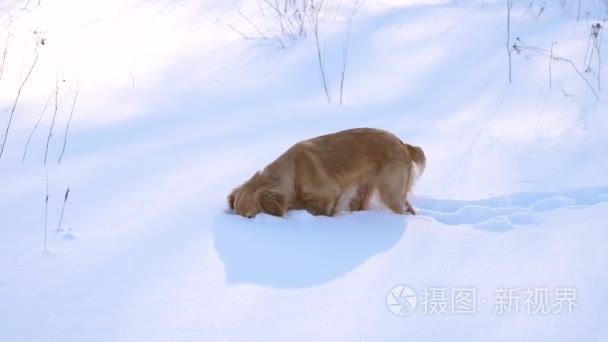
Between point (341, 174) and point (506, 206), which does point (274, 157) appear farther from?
point (506, 206)

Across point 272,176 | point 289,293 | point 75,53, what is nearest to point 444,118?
point 272,176

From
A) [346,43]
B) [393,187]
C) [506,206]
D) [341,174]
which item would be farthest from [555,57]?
[341,174]

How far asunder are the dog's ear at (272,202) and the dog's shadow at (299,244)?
0.18ft

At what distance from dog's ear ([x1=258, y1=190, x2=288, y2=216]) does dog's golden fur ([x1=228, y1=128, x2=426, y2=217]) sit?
1 centimetres

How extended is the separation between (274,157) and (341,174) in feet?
2.13

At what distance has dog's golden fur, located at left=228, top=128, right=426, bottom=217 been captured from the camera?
12.5 ft

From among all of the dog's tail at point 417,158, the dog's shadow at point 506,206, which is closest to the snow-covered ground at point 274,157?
the dog's shadow at point 506,206

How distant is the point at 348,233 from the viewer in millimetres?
3455

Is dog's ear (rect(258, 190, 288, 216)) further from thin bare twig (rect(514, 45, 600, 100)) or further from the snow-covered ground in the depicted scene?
thin bare twig (rect(514, 45, 600, 100))

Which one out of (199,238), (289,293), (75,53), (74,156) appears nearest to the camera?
(289,293)

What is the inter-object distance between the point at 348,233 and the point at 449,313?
3.09 ft

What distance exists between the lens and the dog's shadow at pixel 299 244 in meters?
2.94

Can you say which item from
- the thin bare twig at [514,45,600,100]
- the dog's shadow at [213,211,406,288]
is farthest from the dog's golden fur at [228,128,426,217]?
the thin bare twig at [514,45,600,100]

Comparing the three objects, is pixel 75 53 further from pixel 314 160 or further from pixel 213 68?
pixel 314 160
